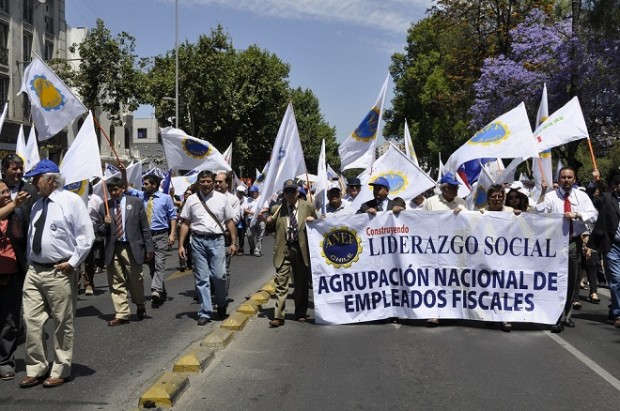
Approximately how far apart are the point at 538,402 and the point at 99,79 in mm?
25889

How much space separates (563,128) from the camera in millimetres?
9820

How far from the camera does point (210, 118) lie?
42656 mm

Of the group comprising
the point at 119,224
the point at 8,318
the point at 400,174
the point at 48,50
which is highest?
the point at 48,50

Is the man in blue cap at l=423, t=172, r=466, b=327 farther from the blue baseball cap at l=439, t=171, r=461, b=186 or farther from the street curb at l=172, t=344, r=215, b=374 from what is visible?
the street curb at l=172, t=344, r=215, b=374

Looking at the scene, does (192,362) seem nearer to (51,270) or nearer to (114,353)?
(114,353)

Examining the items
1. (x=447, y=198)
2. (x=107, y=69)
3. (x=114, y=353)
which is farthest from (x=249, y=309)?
(x=107, y=69)

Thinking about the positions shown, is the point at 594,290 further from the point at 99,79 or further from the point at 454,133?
the point at 454,133

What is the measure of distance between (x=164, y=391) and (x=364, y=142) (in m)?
7.40

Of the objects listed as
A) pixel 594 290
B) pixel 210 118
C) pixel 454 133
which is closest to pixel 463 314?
pixel 594 290

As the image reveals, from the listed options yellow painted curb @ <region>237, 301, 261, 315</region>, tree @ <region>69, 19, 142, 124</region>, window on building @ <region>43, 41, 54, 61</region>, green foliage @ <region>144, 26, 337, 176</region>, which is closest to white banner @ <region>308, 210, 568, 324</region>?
yellow painted curb @ <region>237, 301, 261, 315</region>

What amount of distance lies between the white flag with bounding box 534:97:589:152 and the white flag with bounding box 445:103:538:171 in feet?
2.42

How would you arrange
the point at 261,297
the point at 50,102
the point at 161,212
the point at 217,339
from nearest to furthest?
A: the point at 217,339, the point at 50,102, the point at 261,297, the point at 161,212

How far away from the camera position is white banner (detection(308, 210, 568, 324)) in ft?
26.6

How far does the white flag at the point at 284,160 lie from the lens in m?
8.82
